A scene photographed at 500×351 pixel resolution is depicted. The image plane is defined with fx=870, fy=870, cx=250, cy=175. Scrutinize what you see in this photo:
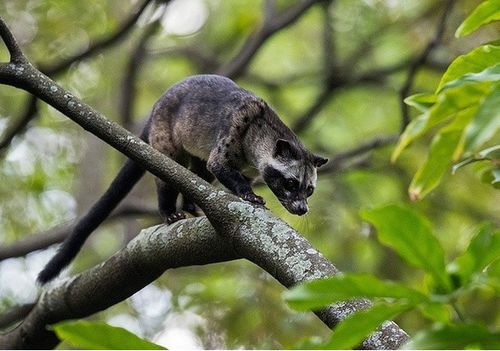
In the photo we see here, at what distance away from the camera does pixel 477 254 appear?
47.5 inches

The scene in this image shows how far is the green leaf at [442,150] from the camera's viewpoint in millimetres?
1343

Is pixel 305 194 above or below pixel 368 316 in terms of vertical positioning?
below

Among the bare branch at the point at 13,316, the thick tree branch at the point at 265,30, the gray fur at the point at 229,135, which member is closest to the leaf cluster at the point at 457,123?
the gray fur at the point at 229,135

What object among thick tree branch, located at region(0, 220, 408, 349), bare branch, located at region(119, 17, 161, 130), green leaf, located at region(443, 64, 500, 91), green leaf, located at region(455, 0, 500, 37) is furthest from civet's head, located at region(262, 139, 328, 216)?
green leaf, located at region(443, 64, 500, 91)

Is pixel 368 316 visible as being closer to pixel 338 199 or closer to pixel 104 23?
pixel 338 199

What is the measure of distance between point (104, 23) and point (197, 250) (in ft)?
19.7

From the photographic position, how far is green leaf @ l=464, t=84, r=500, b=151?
1.20 meters

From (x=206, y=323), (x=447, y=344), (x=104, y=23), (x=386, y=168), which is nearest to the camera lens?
(x=447, y=344)

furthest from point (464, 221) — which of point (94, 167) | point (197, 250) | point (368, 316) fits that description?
point (368, 316)

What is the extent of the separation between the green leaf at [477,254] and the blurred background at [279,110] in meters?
4.93

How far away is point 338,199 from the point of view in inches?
325

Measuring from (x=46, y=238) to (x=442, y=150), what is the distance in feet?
16.6


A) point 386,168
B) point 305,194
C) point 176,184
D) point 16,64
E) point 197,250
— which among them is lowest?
point 386,168

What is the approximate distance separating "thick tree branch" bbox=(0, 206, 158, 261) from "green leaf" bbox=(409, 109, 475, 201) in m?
4.50
